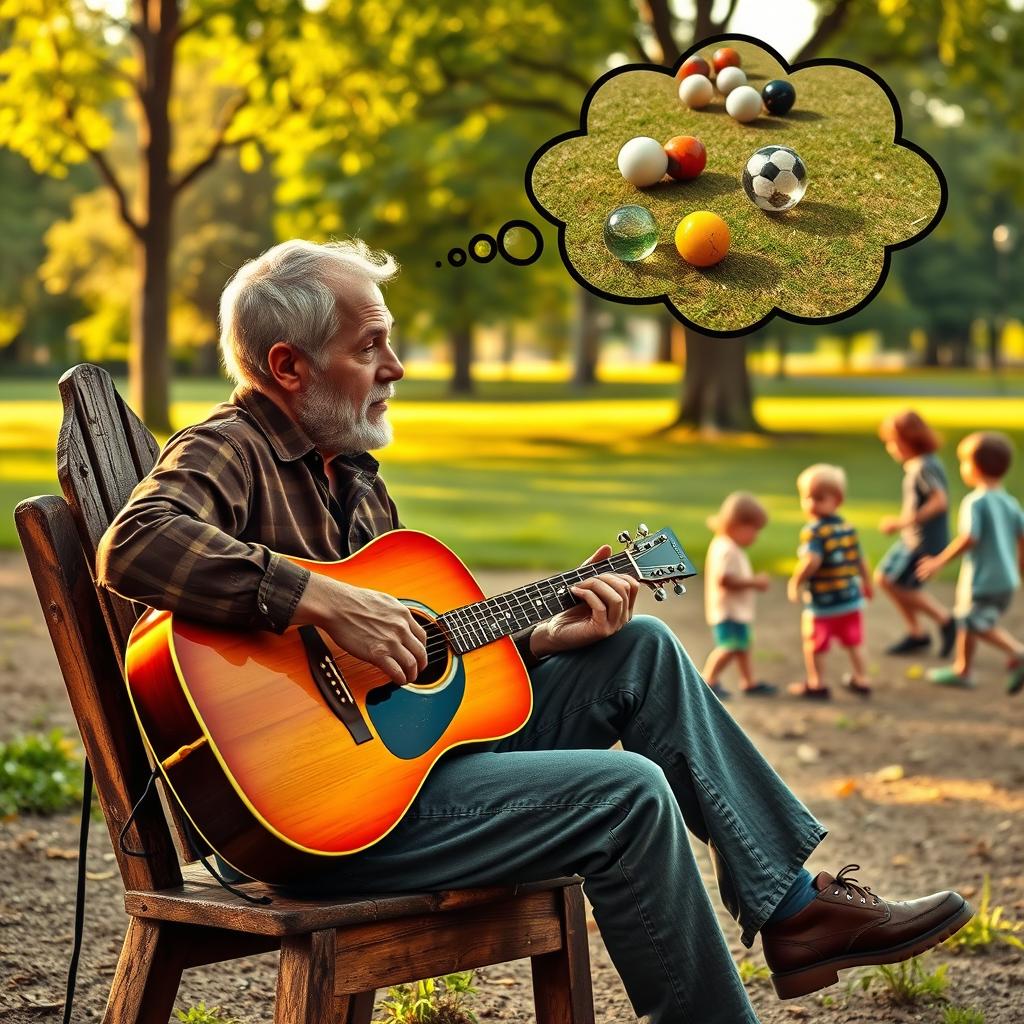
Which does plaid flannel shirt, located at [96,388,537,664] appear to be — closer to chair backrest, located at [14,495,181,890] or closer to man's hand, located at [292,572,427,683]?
man's hand, located at [292,572,427,683]

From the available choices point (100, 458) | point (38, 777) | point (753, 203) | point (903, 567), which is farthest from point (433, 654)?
point (903, 567)

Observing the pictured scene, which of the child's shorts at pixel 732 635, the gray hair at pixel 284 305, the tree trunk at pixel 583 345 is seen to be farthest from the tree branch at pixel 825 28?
the tree trunk at pixel 583 345

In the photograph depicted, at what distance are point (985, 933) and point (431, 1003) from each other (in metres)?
1.65

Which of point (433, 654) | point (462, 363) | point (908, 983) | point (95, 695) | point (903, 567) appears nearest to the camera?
point (95, 695)

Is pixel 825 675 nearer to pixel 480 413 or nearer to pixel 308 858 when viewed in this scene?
pixel 308 858

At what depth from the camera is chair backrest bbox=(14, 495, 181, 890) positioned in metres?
3.05

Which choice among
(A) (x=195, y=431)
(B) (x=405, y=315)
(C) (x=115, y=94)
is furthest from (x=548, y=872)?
(B) (x=405, y=315)

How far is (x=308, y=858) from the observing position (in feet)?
9.11

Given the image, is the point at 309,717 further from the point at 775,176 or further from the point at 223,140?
the point at 223,140

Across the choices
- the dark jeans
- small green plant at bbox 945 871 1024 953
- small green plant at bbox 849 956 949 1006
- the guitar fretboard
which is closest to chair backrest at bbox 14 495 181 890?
the dark jeans

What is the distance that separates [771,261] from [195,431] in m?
1.15

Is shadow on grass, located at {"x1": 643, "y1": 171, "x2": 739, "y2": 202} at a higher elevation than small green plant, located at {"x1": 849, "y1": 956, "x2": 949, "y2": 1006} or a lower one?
higher

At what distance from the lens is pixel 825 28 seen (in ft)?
64.0

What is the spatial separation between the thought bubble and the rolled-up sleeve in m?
0.78
